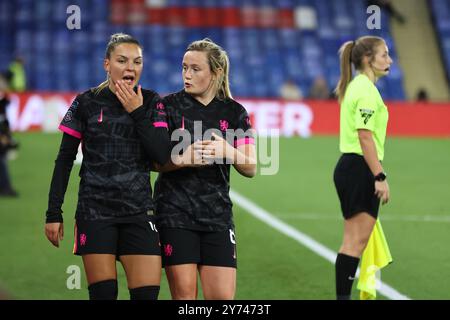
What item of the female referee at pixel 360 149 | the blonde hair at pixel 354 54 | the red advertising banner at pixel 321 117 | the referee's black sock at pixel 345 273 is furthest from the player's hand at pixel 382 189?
the red advertising banner at pixel 321 117

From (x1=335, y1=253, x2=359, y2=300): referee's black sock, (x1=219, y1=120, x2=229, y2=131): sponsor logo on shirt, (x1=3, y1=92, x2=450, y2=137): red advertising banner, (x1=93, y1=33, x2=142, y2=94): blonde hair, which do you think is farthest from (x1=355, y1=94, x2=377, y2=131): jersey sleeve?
(x1=3, y1=92, x2=450, y2=137): red advertising banner

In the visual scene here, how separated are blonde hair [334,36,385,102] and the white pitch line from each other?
1923 mm

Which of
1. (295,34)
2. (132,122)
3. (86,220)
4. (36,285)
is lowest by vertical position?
(36,285)

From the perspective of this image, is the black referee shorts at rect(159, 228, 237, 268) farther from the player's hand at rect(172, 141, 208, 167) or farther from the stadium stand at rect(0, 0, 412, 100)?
the stadium stand at rect(0, 0, 412, 100)

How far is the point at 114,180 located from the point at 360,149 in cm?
241

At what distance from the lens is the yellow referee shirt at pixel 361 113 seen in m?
7.30

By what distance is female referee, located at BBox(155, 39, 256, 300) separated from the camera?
5.85m

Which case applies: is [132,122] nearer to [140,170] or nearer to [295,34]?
[140,170]

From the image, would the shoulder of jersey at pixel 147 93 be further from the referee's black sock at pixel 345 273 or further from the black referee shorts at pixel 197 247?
the referee's black sock at pixel 345 273

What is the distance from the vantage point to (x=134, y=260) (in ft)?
18.8

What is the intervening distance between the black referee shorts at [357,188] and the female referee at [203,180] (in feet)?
5.41

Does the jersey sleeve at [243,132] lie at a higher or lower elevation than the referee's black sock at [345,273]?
higher

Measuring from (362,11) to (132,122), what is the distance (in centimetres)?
3306
